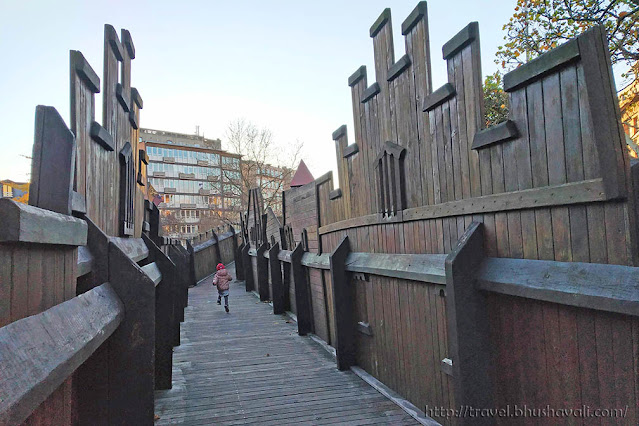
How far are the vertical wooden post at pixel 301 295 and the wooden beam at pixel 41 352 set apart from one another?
24.9 feet

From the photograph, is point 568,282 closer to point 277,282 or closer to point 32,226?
point 32,226

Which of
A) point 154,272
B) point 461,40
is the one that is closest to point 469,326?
point 461,40

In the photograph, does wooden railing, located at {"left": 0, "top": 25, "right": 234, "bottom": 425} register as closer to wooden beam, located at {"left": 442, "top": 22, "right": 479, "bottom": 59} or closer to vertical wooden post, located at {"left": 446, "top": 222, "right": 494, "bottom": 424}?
vertical wooden post, located at {"left": 446, "top": 222, "right": 494, "bottom": 424}

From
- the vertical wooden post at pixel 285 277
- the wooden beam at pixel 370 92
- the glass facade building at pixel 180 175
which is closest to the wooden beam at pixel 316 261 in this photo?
the vertical wooden post at pixel 285 277

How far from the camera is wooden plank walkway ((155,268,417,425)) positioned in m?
5.30

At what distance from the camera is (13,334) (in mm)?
1429

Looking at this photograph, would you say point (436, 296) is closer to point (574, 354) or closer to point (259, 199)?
point (574, 354)

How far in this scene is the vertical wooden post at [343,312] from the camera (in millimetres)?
7004

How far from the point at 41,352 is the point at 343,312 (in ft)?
18.7

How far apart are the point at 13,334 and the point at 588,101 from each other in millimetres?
3235

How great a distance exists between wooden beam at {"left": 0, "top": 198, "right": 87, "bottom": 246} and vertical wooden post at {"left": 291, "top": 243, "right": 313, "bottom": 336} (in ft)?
25.5

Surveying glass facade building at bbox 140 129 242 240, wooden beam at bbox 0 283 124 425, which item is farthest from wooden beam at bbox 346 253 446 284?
glass facade building at bbox 140 129 242 240

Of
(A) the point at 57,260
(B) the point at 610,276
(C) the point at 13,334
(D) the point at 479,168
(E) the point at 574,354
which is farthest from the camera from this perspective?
(D) the point at 479,168

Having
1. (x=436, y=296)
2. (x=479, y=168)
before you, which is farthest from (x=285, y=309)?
(x=479, y=168)
